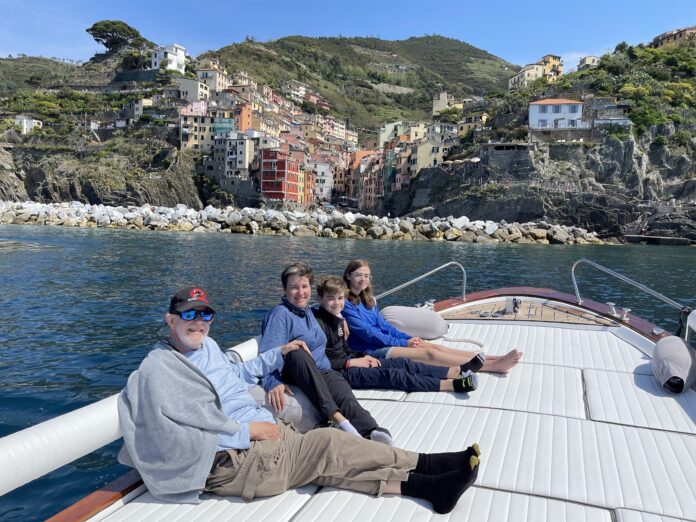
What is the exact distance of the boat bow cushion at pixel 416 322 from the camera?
560 cm

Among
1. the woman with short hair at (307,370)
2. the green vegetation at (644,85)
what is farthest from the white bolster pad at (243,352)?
the green vegetation at (644,85)

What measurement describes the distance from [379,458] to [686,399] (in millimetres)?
2809

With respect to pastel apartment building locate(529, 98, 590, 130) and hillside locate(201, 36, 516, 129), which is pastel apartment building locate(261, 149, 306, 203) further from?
hillside locate(201, 36, 516, 129)

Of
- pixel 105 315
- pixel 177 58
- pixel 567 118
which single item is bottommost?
pixel 105 315

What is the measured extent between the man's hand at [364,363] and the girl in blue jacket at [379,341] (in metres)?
0.18

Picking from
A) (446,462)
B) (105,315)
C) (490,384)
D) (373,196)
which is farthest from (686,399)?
(373,196)

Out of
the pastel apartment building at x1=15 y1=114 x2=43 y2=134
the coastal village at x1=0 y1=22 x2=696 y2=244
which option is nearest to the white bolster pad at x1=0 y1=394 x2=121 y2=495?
the coastal village at x1=0 y1=22 x2=696 y2=244

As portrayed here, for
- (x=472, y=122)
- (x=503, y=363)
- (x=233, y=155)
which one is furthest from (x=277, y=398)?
(x=472, y=122)

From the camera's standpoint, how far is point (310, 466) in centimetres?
248

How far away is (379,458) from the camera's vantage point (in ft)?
8.16

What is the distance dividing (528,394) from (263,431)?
2.36 m

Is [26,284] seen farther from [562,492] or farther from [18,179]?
[18,179]

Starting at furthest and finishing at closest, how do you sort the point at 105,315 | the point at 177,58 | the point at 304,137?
the point at 177,58 → the point at 304,137 → the point at 105,315

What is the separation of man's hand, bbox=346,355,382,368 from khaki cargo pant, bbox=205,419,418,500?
1609mm
